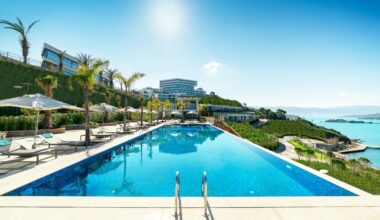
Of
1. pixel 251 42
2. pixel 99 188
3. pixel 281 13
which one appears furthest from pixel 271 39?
pixel 99 188

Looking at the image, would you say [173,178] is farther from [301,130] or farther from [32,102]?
[301,130]

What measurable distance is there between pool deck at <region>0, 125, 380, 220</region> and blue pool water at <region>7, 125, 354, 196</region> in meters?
1.05

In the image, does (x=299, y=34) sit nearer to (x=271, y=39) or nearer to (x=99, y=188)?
(x=271, y=39)

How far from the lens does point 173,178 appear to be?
810 cm

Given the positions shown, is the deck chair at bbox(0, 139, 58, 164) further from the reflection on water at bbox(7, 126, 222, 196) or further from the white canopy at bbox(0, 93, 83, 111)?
the white canopy at bbox(0, 93, 83, 111)

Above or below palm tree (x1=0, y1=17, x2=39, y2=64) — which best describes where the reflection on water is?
below

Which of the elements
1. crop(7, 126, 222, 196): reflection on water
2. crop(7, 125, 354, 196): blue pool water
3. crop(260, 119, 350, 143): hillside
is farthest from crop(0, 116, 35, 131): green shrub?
crop(260, 119, 350, 143): hillside

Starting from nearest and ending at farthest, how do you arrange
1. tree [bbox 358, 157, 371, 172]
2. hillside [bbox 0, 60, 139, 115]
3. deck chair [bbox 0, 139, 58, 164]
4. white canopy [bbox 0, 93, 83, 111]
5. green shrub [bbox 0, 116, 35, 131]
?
deck chair [bbox 0, 139, 58, 164], white canopy [bbox 0, 93, 83, 111], tree [bbox 358, 157, 371, 172], green shrub [bbox 0, 116, 35, 131], hillside [bbox 0, 60, 139, 115]

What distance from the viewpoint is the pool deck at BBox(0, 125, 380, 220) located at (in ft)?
14.0
